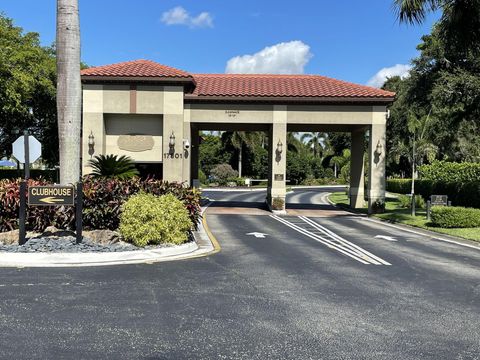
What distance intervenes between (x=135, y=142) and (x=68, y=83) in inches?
551

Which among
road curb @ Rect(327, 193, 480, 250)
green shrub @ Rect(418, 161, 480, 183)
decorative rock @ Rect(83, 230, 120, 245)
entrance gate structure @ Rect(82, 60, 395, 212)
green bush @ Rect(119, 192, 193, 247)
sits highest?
entrance gate structure @ Rect(82, 60, 395, 212)

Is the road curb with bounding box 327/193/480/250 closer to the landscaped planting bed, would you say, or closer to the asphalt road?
the asphalt road

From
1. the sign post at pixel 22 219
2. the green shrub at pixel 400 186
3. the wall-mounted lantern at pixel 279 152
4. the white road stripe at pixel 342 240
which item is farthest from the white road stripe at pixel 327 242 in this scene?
the green shrub at pixel 400 186

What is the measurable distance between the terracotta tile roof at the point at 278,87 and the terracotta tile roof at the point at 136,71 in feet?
6.16

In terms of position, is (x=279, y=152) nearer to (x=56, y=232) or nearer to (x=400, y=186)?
(x=56, y=232)

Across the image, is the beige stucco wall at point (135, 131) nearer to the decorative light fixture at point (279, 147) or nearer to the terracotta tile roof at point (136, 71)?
the terracotta tile roof at point (136, 71)

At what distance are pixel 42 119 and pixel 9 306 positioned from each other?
35.3 m

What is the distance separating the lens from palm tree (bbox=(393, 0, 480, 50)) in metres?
17.5

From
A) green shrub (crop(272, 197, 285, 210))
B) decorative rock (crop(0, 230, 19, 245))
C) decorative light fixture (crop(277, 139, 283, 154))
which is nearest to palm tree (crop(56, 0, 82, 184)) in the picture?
decorative rock (crop(0, 230, 19, 245))

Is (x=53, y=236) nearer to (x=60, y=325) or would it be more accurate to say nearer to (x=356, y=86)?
(x=60, y=325)

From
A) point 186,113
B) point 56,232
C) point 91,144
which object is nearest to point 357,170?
point 186,113

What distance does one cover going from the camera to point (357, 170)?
3000 cm

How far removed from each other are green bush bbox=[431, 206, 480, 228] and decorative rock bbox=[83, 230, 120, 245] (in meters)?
13.3

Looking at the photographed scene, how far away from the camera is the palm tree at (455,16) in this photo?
17.5m
